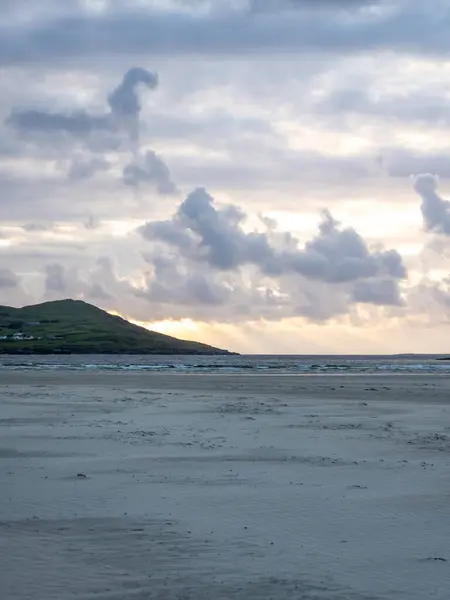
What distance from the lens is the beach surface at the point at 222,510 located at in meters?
12.6

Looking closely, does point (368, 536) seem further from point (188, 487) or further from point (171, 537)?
point (188, 487)

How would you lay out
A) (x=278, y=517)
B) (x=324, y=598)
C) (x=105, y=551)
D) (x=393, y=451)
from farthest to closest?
(x=393, y=451) < (x=278, y=517) < (x=105, y=551) < (x=324, y=598)

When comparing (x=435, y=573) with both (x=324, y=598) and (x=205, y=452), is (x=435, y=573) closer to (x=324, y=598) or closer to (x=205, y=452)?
(x=324, y=598)

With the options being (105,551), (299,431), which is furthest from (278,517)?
(299,431)

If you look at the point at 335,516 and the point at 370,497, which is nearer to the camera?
the point at 335,516

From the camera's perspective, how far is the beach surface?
12578mm

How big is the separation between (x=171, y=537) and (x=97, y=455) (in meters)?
10.8

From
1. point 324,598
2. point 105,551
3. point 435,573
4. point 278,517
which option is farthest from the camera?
point 278,517

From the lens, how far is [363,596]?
39.3 ft

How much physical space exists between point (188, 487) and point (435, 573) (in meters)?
8.16

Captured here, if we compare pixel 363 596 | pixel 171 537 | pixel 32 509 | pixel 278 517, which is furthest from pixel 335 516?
pixel 32 509

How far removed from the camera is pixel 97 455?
1008 inches

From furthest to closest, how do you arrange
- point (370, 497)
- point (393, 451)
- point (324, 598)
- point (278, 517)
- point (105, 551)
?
point (393, 451) < point (370, 497) < point (278, 517) < point (105, 551) < point (324, 598)

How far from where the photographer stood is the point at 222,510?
17.5m
